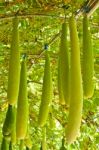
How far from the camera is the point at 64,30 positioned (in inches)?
81.6

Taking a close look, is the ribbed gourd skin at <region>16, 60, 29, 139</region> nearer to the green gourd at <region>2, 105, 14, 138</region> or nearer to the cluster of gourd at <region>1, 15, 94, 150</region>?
the cluster of gourd at <region>1, 15, 94, 150</region>

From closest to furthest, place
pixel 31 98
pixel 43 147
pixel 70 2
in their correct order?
pixel 70 2
pixel 43 147
pixel 31 98

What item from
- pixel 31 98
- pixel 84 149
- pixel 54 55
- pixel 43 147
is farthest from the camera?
pixel 84 149

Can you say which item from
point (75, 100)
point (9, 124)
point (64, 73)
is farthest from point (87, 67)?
point (9, 124)

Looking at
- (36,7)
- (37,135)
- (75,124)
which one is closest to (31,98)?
(37,135)

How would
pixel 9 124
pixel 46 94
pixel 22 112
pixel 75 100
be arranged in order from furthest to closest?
pixel 9 124 < pixel 46 94 < pixel 22 112 < pixel 75 100

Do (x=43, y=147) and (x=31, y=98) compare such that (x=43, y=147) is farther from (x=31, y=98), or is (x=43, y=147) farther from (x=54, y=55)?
(x=31, y=98)

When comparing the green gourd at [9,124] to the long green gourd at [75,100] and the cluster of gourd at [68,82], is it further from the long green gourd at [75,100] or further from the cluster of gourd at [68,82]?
the long green gourd at [75,100]

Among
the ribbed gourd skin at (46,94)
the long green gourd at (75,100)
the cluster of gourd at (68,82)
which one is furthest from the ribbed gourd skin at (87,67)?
the ribbed gourd skin at (46,94)

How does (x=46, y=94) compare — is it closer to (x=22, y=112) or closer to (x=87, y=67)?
(x=22, y=112)

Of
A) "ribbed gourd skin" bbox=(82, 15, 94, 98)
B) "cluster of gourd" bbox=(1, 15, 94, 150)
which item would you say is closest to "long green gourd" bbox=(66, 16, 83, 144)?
"cluster of gourd" bbox=(1, 15, 94, 150)

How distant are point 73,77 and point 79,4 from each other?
1.56 metres

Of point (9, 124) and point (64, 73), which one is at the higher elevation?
point (64, 73)

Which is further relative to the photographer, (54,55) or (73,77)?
(54,55)
